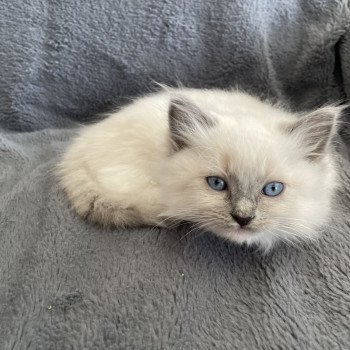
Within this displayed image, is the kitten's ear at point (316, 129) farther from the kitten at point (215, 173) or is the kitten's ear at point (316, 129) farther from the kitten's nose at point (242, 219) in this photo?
the kitten's nose at point (242, 219)

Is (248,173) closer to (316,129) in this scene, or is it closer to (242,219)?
(242,219)

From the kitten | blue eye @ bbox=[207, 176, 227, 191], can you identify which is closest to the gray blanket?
the kitten

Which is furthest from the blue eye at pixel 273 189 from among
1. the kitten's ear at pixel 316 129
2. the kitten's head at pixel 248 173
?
the kitten's ear at pixel 316 129

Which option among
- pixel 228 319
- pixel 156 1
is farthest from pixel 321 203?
pixel 156 1

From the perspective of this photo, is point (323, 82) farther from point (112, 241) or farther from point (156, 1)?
point (112, 241)

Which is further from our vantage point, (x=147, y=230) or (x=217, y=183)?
(x=147, y=230)

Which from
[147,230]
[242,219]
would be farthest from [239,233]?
[147,230]
